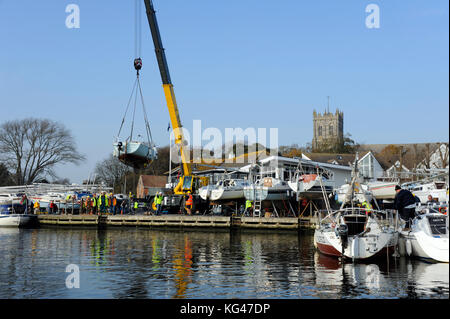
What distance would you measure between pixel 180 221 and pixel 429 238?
2047 cm

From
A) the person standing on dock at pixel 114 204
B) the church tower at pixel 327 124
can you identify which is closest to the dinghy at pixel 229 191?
the person standing on dock at pixel 114 204

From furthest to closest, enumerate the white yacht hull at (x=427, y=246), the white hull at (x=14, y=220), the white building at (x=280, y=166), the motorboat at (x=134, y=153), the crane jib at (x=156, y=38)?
the white building at (x=280, y=166) → the white hull at (x=14, y=220) → the crane jib at (x=156, y=38) → the motorboat at (x=134, y=153) → the white yacht hull at (x=427, y=246)

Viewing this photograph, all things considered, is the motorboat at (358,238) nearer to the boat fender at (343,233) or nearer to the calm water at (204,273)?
the boat fender at (343,233)

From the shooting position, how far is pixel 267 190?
37.3 m

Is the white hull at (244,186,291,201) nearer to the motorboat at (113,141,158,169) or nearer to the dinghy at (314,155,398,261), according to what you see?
the motorboat at (113,141,158,169)

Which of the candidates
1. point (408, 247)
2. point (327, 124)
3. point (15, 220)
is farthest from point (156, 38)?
point (327, 124)

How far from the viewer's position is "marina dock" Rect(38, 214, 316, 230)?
3262 cm

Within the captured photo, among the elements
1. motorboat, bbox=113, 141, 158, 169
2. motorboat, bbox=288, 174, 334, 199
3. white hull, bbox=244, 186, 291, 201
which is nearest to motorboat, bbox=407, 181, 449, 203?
motorboat, bbox=288, 174, 334, 199

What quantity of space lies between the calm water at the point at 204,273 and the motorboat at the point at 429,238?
1.33 ft

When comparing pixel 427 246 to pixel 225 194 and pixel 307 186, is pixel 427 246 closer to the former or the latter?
pixel 307 186

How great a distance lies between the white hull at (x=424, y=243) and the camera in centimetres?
1731

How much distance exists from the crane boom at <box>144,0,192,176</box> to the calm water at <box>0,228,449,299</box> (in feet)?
49.7
